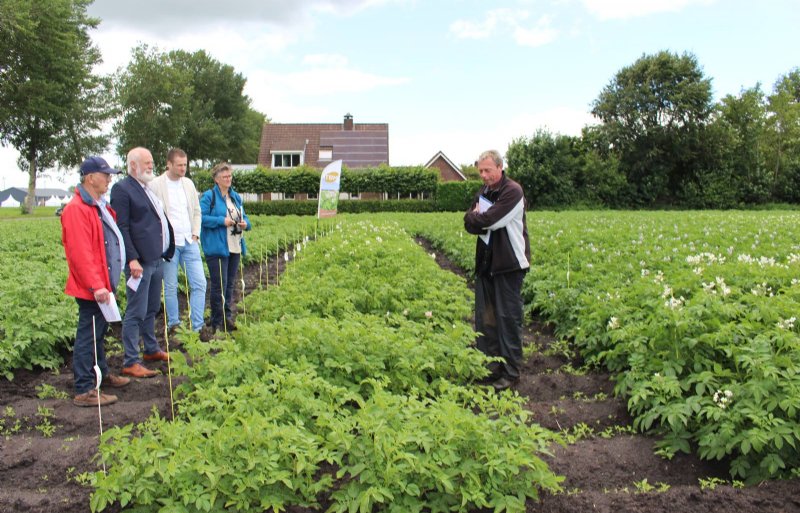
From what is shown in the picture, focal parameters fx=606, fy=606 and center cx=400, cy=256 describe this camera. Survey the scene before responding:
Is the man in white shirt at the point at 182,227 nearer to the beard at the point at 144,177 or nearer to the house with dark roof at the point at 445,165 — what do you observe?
the beard at the point at 144,177

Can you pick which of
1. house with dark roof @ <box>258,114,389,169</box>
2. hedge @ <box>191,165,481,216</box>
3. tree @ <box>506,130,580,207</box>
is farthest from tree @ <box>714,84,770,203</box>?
house with dark roof @ <box>258,114,389,169</box>

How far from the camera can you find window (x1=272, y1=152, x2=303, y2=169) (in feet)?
188

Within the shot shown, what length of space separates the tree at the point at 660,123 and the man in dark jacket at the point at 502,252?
143ft

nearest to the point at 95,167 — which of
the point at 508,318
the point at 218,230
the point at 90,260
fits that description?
the point at 90,260

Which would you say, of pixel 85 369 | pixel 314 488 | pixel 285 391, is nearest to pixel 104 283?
pixel 85 369

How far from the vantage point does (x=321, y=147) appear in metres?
57.2

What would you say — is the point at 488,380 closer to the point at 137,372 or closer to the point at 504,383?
the point at 504,383

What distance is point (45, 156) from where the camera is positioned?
150 ft

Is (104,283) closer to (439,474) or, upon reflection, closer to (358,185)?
(439,474)

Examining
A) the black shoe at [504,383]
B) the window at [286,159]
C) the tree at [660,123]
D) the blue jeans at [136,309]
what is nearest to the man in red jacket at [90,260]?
the blue jeans at [136,309]

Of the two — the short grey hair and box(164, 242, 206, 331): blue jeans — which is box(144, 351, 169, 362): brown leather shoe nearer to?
box(164, 242, 206, 331): blue jeans

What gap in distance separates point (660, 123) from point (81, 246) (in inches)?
1953

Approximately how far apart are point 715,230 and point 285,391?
44.9 ft

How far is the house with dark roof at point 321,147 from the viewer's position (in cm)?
5659
